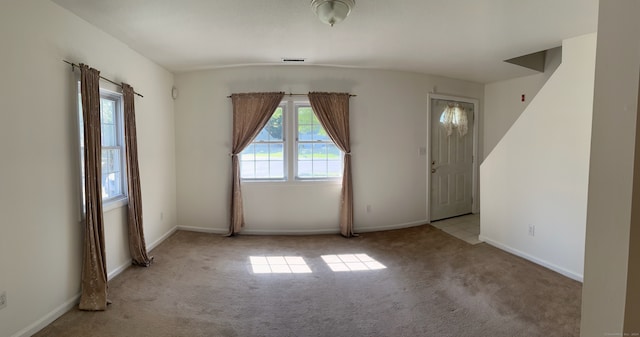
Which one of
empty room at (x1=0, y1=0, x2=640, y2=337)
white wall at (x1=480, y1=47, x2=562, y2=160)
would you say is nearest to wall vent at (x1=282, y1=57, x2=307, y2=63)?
empty room at (x1=0, y1=0, x2=640, y2=337)

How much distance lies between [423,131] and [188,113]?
3594 mm

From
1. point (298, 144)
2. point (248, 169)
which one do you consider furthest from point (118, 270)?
point (298, 144)

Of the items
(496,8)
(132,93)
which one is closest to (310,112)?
(132,93)

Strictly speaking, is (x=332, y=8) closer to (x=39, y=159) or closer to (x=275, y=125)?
(x=275, y=125)

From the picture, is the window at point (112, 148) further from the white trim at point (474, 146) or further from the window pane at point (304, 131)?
the white trim at point (474, 146)

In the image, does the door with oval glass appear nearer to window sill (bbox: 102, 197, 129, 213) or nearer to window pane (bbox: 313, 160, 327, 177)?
window pane (bbox: 313, 160, 327, 177)

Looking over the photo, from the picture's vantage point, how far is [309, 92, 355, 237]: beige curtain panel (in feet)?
13.5

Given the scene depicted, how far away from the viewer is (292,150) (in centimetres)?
426

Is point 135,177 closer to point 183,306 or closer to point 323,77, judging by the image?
point 183,306

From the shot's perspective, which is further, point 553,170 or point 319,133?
point 319,133

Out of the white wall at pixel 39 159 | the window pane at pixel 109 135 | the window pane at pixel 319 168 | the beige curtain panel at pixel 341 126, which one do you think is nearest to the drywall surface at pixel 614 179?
the white wall at pixel 39 159

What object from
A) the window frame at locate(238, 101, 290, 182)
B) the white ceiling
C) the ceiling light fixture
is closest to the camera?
the ceiling light fixture

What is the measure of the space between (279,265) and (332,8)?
2.56 m

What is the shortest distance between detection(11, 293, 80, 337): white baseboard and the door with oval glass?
459cm
